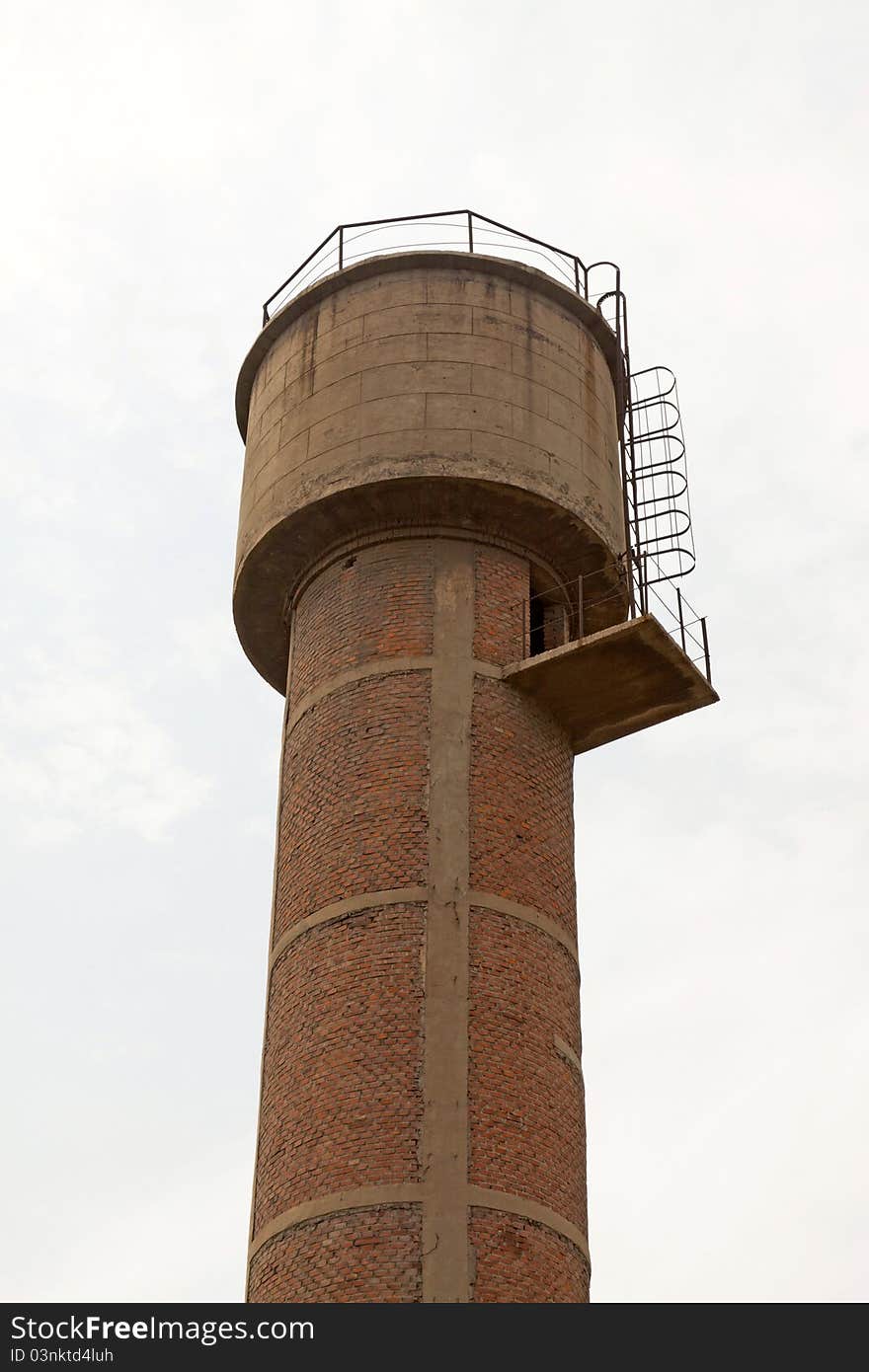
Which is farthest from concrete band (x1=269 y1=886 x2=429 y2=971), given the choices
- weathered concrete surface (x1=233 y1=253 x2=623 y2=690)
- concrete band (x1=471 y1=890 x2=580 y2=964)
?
weathered concrete surface (x1=233 y1=253 x2=623 y2=690)

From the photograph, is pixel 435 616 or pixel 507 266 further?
pixel 507 266

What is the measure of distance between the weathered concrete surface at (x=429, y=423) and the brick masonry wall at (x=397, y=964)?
79cm

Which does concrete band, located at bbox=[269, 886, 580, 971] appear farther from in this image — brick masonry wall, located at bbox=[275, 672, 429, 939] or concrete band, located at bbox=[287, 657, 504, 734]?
concrete band, located at bbox=[287, 657, 504, 734]

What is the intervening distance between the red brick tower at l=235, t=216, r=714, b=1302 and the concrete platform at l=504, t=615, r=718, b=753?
0.04 metres

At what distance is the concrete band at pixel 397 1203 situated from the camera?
57.0 ft

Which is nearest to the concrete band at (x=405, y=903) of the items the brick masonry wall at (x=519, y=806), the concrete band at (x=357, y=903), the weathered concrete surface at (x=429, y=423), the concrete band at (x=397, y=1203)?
the concrete band at (x=357, y=903)

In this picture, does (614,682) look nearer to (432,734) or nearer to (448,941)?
(432,734)

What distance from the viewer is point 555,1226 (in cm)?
1802

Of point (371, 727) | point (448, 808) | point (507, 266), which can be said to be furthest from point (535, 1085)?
point (507, 266)

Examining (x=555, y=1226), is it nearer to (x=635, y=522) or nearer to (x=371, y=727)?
(x=371, y=727)

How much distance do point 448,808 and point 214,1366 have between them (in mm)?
6956

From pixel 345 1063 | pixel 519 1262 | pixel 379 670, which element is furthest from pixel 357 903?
pixel 519 1262

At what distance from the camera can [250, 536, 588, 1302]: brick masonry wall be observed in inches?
691

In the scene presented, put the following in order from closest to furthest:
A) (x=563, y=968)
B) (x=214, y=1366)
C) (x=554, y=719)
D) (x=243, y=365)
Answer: (x=214, y=1366) → (x=563, y=968) → (x=554, y=719) → (x=243, y=365)
